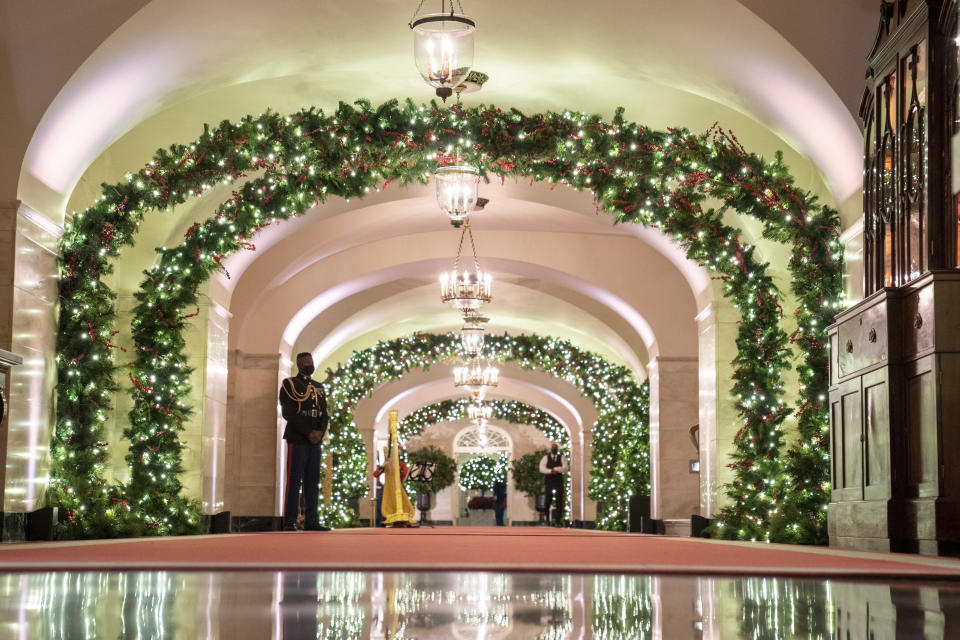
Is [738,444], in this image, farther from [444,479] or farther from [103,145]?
[444,479]

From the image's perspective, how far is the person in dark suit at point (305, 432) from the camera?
12195 mm

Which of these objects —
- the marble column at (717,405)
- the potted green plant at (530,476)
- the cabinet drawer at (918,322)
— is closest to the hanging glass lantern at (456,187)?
the cabinet drawer at (918,322)

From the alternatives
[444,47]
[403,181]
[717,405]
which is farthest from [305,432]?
[444,47]

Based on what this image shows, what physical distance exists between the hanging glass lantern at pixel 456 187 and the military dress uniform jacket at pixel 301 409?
3.28 meters

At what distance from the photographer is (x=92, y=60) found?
865 cm

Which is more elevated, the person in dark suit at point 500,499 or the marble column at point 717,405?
the marble column at point 717,405

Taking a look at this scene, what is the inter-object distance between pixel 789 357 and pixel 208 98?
19.1 feet

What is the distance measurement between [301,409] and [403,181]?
2.70 meters

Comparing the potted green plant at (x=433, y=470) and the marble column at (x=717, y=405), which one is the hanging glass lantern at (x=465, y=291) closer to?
the marble column at (x=717, y=405)

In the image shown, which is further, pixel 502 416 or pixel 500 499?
pixel 500 499

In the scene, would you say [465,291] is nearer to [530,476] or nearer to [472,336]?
[472,336]

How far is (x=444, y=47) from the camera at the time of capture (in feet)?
23.5

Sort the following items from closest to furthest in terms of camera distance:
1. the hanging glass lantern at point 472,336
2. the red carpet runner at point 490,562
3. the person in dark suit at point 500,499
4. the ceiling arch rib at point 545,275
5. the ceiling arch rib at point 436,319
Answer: the red carpet runner at point 490,562 → the ceiling arch rib at point 545,275 → the hanging glass lantern at point 472,336 → the ceiling arch rib at point 436,319 → the person in dark suit at point 500,499

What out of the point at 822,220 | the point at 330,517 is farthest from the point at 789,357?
the point at 330,517
